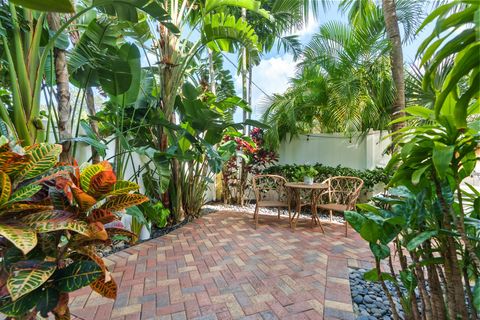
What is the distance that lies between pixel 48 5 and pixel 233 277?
7.67ft

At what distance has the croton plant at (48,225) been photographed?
84 centimetres

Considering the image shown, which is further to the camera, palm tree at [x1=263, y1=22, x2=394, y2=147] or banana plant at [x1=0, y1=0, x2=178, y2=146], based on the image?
palm tree at [x1=263, y1=22, x2=394, y2=147]

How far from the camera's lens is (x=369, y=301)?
76.0 inches

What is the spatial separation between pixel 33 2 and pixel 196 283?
7.26 feet

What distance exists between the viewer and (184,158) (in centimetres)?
340

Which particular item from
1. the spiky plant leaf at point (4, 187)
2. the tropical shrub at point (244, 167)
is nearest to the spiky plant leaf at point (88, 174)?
the spiky plant leaf at point (4, 187)

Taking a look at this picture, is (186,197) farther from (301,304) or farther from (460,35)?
(460,35)

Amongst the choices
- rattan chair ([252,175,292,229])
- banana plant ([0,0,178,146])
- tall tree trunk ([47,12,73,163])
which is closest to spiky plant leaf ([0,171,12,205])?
banana plant ([0,0,178,146])

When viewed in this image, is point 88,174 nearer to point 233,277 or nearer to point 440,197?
point 440,197

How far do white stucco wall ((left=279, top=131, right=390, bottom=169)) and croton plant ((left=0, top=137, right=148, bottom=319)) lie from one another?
5.60 metres

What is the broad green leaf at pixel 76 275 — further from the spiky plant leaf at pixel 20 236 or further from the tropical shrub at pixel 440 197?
the tropical shrub at pixel 440 197

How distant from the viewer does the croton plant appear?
2.75 feet

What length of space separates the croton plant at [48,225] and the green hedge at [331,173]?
4.60 m

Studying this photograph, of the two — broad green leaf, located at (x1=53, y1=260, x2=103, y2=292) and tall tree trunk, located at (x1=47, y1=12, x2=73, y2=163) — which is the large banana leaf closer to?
tall tree trunk, located at (x1=47, y1=12, x2=73, y2=163)
